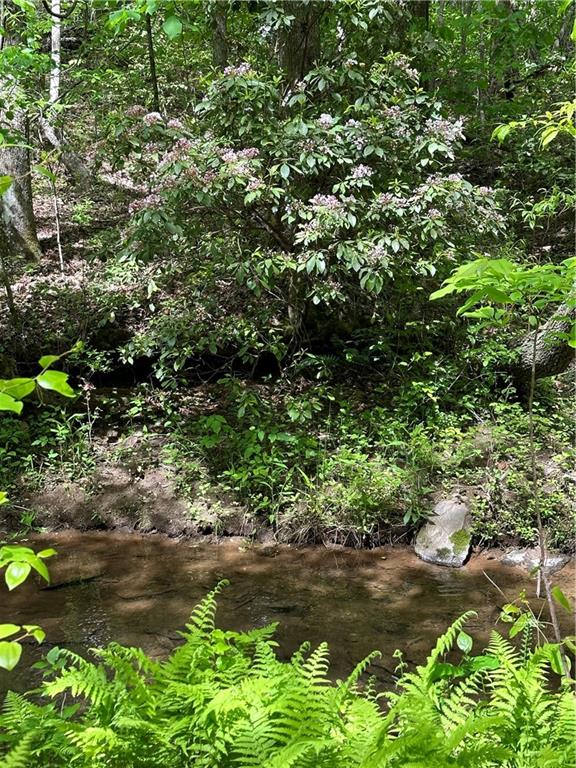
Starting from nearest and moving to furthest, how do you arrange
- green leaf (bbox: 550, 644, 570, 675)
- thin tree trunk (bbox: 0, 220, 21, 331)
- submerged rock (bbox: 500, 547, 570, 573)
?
green leaf (bbox: 550, 644, 570, 675) < submerged rock (bbox: 500, 547, 570, 573) < thin tree trunk (bbox: 0, 220, 21, 331)

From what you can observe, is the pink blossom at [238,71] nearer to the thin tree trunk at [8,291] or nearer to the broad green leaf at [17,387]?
the thin tree trunk at [8,291]

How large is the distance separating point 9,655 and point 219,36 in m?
6.50

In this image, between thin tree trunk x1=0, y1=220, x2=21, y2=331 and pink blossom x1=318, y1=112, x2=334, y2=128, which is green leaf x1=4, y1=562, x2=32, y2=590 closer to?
pink blossom x1=318, y1=112, x2=334, y2=128

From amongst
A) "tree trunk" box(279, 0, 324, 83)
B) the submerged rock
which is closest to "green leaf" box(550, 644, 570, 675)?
the submerged rock

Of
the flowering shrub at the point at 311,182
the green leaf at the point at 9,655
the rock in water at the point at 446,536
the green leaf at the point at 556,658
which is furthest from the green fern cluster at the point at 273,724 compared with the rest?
the flowering shrub at the point at 311,182

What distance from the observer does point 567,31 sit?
995 cm

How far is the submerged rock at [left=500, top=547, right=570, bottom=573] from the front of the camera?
4727 mm

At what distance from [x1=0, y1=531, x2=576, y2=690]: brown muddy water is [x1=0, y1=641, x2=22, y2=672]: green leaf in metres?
2.75

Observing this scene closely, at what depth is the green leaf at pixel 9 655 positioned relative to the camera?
93 cm

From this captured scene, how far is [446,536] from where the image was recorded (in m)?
5.06

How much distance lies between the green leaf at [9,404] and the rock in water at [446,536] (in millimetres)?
4386

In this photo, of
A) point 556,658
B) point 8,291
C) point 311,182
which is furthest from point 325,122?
point 556,658

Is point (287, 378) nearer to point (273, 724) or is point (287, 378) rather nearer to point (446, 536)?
point (446, 536)

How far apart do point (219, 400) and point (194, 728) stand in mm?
4993
